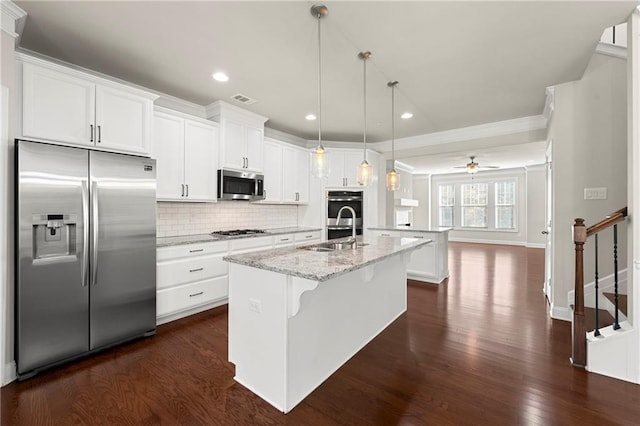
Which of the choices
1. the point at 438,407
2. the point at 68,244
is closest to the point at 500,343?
the point at 438,407

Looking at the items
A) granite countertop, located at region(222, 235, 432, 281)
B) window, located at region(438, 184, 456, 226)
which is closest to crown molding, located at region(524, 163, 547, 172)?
window, located at region(438, 184, 456, 226)

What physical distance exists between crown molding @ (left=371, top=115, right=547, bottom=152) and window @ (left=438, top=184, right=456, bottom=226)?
243 inches

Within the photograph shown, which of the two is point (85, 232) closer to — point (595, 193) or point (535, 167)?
point (595, 193)

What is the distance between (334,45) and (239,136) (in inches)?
80.7

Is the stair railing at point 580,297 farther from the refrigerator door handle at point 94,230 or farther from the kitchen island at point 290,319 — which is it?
the refrigerator door handle at point 94,230

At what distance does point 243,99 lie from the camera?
3652mm

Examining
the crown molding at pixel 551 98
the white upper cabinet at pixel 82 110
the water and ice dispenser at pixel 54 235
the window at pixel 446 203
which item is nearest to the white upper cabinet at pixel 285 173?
the white upper cabinet at pixel 82 110

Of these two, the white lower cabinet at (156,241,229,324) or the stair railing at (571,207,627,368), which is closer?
the stair railing at (571,207,627,368)

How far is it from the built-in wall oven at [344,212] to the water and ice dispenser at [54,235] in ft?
12.5

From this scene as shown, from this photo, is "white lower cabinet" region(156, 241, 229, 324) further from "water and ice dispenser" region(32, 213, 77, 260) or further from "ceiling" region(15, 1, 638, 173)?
"ceiling" region(15, 1, 638, 173)

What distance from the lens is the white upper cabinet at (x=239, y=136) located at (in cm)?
381

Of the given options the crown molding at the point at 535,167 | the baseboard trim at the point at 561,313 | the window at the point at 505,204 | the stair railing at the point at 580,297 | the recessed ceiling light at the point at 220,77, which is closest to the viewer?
the stair railing at the point at 580,297

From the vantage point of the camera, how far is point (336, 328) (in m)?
2.20

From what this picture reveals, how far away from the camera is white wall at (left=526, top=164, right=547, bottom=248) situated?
29.2ft
